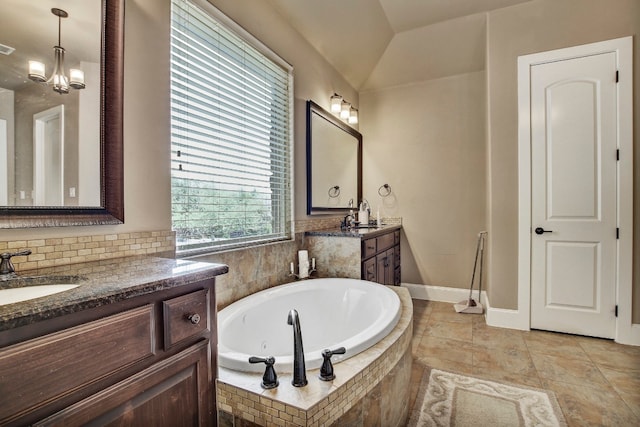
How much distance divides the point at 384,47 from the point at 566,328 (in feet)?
10.9

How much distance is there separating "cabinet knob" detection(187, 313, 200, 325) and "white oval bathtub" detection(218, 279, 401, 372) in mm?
606

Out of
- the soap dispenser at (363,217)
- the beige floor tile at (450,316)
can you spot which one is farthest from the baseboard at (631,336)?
the soap dispenser at (363,217)

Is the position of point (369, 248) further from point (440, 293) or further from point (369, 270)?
point (440, 293)

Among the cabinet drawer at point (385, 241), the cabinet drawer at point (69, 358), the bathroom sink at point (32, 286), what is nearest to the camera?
the cabinet drawer at point (69, 358)

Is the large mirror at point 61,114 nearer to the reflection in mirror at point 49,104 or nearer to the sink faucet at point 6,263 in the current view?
the reflection in mirror at point 49,104

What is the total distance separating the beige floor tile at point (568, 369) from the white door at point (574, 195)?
569 mm

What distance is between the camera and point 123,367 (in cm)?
76

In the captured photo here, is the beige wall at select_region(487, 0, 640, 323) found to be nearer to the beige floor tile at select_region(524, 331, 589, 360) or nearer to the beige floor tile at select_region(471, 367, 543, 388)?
the beige floor tile at select_region(524, 331, 589, 360)

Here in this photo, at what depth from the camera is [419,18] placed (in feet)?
10.1

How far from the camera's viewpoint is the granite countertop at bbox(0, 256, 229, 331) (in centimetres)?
60

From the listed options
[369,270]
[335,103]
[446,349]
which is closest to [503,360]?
[446,349]

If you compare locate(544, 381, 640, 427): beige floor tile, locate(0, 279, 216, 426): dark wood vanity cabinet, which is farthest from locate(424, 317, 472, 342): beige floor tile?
locate(0, 279, 216, 426): dark wood vanity cabinet

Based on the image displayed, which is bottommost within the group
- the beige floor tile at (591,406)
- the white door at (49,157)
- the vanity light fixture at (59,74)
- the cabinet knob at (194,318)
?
the beige floor tile at (591,406)

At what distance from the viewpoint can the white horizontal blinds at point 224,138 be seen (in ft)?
5.52
